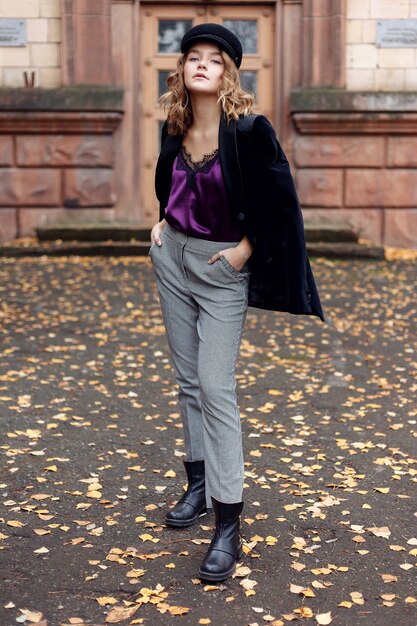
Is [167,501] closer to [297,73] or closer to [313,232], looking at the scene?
[313,232]

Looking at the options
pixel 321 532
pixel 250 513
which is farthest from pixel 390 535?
pixel 250 513

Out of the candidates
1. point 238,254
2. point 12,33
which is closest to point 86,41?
point 12,33

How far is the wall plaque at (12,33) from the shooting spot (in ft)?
40.4

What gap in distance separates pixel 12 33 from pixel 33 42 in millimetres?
291

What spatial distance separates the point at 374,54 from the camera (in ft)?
40.5

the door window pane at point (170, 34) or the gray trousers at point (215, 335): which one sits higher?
the door window pane at point (170, 34)

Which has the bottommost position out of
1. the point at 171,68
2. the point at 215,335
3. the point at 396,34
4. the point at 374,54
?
the point at 215,335

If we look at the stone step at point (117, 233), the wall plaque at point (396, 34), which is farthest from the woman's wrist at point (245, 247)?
the wall plaque at point (396, 34)

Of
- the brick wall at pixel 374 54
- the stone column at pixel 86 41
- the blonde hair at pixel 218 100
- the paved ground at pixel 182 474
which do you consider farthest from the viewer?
the brick wall at pixel 374 54

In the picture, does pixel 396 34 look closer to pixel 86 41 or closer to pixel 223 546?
pixel 86 41

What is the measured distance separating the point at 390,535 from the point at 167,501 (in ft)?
3.36

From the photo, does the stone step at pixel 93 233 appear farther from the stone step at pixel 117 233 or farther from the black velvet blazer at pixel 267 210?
the black velvet blazer at pixel 267 210

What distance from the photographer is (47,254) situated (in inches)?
458

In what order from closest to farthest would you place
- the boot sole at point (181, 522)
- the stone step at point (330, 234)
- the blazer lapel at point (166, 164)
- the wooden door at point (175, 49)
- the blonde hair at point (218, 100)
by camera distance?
the blonde hair at point (218, 100) < the blazer lapel at point (166, 164) < the boot sole at point (181, 522) < the stone step at point (330, 234) < the wooden door at point (175, 49)
